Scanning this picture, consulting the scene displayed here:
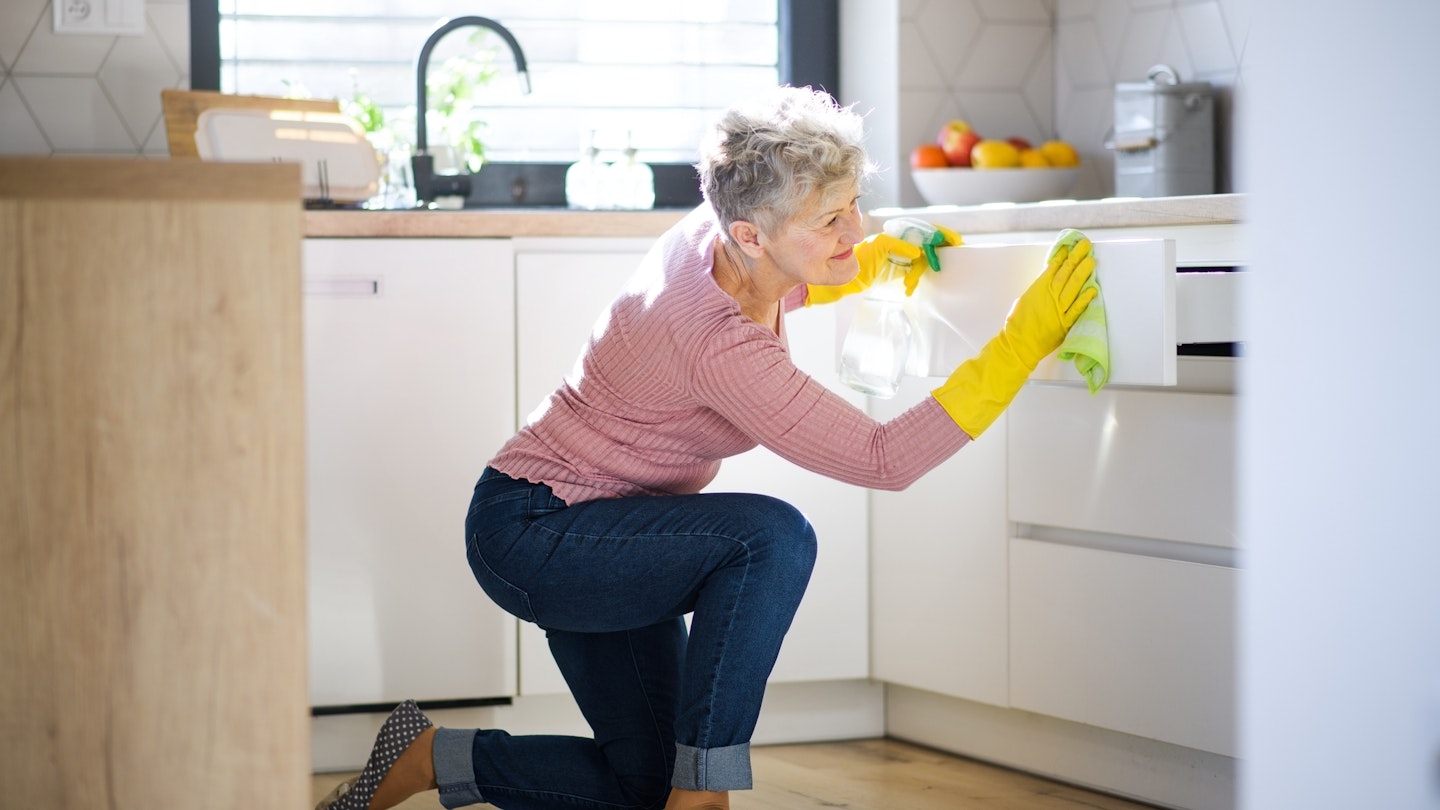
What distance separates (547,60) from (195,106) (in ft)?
2.10

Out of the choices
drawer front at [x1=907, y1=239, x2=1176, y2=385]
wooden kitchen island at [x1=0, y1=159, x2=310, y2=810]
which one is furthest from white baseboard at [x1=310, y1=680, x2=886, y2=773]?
wooden kitchen island at [x1=0, y1=159, x2=310, y2=810]

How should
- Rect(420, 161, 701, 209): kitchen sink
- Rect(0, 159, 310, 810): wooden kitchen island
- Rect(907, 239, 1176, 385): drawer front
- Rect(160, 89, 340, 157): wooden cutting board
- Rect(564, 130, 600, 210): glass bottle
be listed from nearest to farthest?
Rect(0, 159, 310, 810): wooden kitchen island → Rect(907, 239, 1176, 385): drawer front → Rect(160, 89, 340, 157): wooden cutting board → Rect(564, 130, 600, 210): glass bottle → Rect(420, 161, 701, 209): kitchen sink

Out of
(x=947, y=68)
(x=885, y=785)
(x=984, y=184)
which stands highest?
(x=947, y=68)

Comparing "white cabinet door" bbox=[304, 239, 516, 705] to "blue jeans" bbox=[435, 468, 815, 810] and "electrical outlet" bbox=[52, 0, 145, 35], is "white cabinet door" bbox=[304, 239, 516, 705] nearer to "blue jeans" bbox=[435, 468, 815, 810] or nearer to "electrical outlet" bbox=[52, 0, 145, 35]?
"blue jeans" bbox=[435, 468, 815, 810]

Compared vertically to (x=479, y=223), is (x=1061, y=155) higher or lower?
higher

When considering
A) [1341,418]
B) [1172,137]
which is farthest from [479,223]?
[1341,418]

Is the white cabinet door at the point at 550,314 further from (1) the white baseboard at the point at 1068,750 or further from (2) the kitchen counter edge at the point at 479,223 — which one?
(1) the white baseboard at the point at 1068,750

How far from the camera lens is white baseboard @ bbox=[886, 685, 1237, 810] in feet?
5.82

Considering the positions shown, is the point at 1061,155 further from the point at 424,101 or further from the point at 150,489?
the point at 150,489

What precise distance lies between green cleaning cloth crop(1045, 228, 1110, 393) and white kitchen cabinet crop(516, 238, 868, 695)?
0.70 m

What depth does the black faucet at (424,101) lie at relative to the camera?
90.9 inches

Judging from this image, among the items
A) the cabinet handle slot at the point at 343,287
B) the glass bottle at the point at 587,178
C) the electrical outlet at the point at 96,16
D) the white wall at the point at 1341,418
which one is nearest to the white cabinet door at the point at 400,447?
→ the cabinet handle slot at the point at 343,287

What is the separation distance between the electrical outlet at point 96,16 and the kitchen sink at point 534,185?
588 millimetres

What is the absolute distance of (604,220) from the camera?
6.61ft
